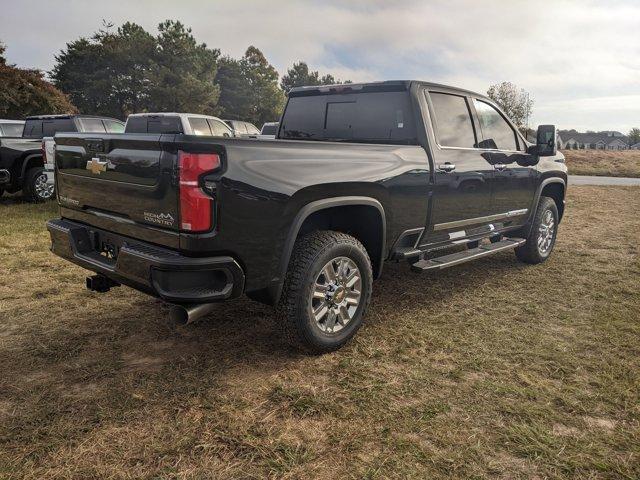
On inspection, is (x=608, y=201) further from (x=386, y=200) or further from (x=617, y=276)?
(x=386, y=200)

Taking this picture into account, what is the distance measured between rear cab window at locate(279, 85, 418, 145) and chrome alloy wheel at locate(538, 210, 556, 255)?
2763 millimetres

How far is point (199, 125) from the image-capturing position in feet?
41.8

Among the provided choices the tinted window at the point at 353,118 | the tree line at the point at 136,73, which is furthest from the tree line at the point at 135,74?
the tinted window at the point at 353,118

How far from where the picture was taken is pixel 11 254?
6.05 metres

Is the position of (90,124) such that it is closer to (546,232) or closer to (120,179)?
(120,179)

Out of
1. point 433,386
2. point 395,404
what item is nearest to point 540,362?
point 433,386

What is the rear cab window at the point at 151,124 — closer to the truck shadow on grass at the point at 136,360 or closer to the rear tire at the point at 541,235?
the truck shadow on grass at the point at 136,360

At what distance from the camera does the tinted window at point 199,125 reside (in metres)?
12.4

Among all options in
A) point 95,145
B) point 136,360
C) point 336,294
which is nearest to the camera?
point 95,145

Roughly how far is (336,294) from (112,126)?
981 cm

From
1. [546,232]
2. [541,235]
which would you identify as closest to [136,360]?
[541,235]

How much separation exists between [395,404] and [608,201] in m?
12.3

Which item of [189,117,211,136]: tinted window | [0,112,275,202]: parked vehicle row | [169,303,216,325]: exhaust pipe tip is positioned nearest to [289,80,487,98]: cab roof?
[169,303,216,325]: exhaust pipe tip

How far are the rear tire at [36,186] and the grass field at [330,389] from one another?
586 cm
